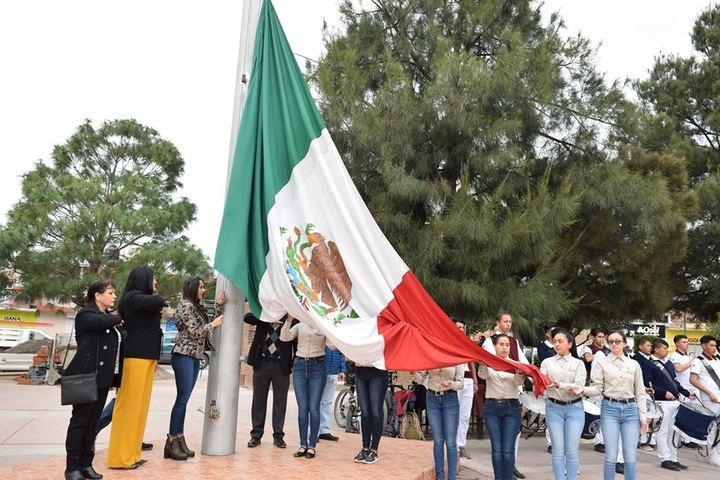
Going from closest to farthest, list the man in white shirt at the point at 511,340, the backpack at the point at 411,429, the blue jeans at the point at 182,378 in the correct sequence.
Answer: the blue jeans at the point at 182,378
the man in white shirt at the point at 511,340
the backpack at the point at 411,429

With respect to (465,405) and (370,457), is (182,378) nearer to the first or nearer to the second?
(370,457)

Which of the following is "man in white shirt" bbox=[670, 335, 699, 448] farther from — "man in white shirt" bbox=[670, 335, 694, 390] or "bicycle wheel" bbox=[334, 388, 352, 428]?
"bicycle wheel" bbox=[334, 388, 352, 428]

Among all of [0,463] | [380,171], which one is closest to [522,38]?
[380,171]

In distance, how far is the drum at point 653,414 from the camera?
7456mm

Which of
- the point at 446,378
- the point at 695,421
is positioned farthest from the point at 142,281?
the point at 695,421

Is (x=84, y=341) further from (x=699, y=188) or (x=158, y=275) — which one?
(x=699, y=188)

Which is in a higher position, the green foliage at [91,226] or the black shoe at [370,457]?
the green foliage at [91,226]

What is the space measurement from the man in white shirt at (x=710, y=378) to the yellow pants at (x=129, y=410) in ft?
24.3

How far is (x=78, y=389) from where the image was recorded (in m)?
4.73

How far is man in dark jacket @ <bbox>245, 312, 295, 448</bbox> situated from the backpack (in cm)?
283

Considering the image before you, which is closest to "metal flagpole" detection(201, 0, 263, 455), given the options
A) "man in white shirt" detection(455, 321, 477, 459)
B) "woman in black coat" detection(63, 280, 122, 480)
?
"woman in black coat" detection(63, 280, 122, 480)

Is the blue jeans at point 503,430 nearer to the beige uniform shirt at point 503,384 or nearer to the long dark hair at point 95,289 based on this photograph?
the beige uniform shirt at point 503,384

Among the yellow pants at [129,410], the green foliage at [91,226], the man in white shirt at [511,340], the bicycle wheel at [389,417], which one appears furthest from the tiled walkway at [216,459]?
the green foliage at [91,226]

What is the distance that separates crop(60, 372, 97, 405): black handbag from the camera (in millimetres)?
4695
